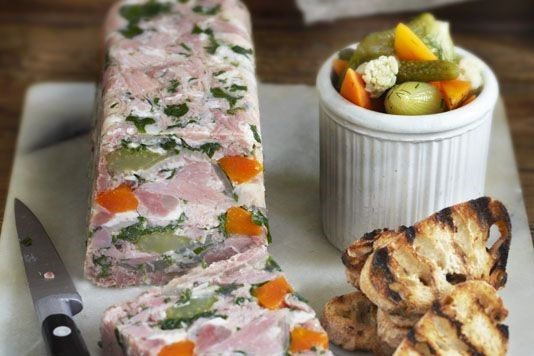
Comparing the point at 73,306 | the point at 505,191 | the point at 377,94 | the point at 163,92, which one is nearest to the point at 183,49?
the point at 163,92

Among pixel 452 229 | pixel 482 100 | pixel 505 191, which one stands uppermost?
pixel 482 100

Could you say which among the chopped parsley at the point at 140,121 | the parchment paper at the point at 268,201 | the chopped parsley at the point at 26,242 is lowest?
the parchment paper at the point at 268,201

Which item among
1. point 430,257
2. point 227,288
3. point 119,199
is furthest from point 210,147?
point 430,257

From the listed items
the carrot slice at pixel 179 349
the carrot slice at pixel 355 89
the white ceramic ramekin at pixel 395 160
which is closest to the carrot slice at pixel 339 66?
the white ceramic ramekin at pixel 395 160

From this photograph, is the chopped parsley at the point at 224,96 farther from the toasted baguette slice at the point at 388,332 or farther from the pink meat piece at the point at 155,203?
the toasted baguette slice at the point at 388,332

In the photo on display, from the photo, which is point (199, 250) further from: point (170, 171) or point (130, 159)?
point (130, 159)

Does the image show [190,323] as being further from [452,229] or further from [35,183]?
[35,183]
